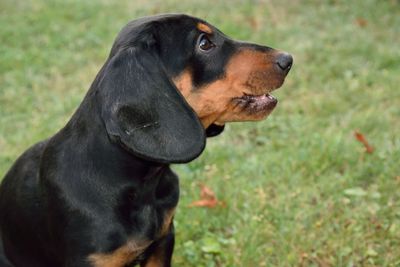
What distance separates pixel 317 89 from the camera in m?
6.52

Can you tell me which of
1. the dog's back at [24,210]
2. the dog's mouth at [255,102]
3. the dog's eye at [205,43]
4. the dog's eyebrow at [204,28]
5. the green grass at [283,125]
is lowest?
the green grass at [283,125]

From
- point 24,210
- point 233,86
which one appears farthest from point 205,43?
point 24,210

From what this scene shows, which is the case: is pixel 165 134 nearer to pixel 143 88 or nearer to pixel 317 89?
pixel 143 88

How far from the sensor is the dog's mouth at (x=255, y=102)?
3.47 m

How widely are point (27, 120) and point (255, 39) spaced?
2933 mm

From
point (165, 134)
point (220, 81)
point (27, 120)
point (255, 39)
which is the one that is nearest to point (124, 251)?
point (165, 134)

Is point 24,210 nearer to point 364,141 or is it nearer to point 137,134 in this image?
point 137,134

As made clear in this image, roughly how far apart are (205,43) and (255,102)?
455 mm

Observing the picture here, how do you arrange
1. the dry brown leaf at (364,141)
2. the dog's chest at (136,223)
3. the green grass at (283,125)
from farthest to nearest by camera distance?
the dry brown leaf at (364,141) → the green grass at (283,125) → the dog's chest at (136,223)

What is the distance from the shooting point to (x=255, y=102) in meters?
3.54

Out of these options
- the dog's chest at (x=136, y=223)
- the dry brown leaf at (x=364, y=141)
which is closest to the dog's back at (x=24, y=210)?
the dog's chest at (x=136, y=223)

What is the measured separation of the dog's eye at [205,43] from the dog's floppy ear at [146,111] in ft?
1.19

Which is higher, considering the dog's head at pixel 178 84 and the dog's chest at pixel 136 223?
the dog's head at pixel 178 84

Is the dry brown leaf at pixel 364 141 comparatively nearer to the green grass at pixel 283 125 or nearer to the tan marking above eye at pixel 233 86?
the green grass at pixel 283 125
